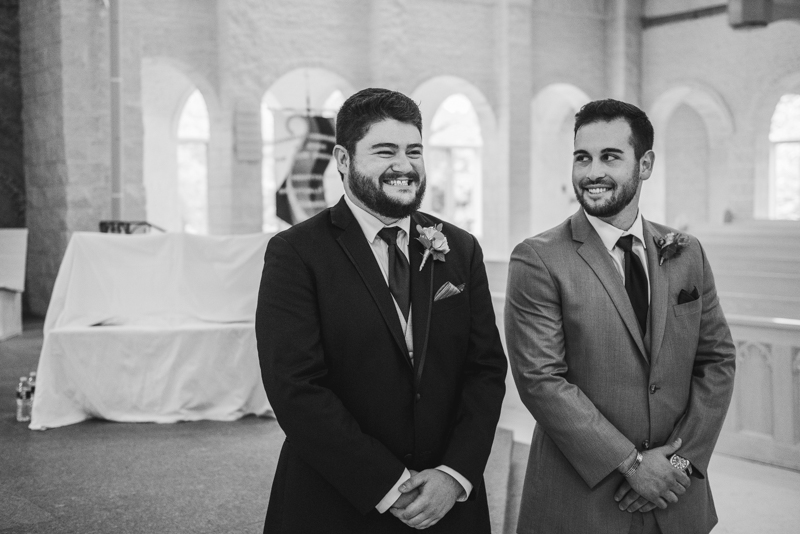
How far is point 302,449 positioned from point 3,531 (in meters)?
2.16

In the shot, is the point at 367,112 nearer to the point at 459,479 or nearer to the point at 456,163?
the point at 459,479

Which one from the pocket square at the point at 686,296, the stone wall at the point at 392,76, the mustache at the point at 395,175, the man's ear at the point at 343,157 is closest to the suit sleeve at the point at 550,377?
the pocket square at the point at 686,296

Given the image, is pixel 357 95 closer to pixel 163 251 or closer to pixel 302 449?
pixel 302 449

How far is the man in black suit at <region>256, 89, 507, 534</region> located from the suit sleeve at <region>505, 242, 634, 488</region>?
13cm

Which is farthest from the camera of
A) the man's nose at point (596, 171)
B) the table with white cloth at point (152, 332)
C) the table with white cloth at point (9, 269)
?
the table with white cloth at point (9, 269)

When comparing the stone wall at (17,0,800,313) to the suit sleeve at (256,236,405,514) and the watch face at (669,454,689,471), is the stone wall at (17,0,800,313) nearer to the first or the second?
the suit sleeve at (256,236,405,514)

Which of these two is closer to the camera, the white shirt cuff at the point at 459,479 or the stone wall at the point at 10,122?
the white shirt cuff at the point at 459,479

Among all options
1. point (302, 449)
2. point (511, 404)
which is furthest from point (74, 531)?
point (511, 404)

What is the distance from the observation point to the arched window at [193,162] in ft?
57.7

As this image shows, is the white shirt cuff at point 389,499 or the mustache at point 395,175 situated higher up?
the mustache at point 395,175

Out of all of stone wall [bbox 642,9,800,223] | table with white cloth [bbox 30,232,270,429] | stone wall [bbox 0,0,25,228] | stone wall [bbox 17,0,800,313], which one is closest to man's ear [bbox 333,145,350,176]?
table with white cloth [bbox 30,232,270,429]

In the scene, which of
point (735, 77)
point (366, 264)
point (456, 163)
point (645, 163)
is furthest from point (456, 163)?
point (366, 264)

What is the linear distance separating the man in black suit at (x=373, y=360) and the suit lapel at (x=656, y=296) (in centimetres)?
45

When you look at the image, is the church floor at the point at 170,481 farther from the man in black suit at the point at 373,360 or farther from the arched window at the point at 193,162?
the arched window at the point at 193,162
